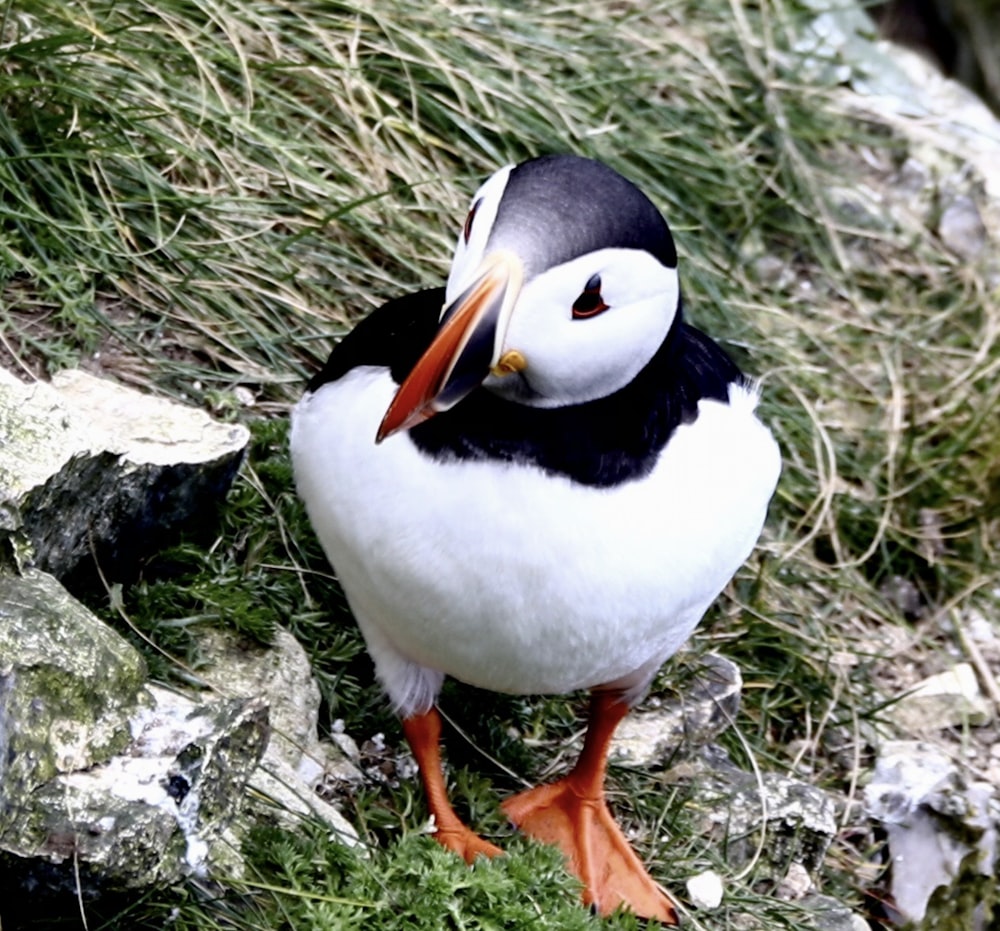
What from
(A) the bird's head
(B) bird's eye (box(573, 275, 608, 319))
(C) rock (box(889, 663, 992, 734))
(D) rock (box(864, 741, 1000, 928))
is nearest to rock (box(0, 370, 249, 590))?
(A) the bird's head

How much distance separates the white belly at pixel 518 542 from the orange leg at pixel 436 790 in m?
0.27

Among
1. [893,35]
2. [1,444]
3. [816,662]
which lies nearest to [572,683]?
[1,444]

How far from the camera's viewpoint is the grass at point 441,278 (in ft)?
10.5

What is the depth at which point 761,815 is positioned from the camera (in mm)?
3418

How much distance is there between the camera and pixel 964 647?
4363 mm

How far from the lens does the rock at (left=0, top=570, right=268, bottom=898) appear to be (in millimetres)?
2209

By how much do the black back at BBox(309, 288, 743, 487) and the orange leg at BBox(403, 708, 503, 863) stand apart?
2.43 ft

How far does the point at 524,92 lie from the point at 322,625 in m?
2.03

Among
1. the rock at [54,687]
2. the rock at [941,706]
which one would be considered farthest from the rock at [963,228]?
the rock at [54,687]

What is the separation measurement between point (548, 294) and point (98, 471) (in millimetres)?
1019

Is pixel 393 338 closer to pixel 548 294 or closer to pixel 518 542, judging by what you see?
pixel 518 542

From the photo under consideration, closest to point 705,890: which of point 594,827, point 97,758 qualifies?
point 594,827

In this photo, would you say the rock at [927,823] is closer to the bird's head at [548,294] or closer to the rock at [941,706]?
the rock at [941,706]

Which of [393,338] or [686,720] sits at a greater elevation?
[393,338]
